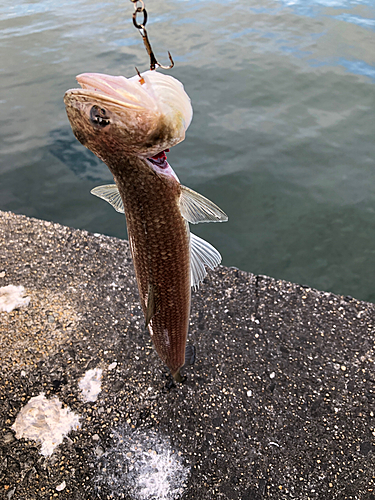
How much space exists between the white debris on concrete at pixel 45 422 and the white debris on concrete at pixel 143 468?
40 centimetres

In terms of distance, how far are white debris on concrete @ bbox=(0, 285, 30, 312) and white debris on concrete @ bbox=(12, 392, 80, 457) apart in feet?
3.42

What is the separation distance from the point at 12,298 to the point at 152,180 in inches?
108

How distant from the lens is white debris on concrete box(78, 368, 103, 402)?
3.20 metres

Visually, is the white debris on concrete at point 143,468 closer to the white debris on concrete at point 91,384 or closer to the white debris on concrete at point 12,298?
the white debris on concrete at point 91,384

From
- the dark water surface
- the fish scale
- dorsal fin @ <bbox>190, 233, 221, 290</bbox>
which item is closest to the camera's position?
the fish scale

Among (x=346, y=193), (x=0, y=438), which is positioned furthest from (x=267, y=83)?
(x=0, y=438)

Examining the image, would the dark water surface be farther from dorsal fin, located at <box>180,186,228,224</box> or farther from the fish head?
the fish head

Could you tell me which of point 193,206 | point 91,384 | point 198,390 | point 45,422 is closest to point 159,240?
point 193,206

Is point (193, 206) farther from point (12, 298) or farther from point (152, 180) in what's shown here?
point (12, 298)

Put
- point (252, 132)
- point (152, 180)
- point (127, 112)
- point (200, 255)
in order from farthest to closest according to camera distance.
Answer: point (252, 132), point (200, 255), point (152, 180), point (127, 112)

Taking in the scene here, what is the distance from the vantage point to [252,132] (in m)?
7.80

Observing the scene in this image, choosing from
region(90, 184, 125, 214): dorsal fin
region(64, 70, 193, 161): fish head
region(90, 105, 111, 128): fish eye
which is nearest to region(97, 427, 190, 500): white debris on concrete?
region(90, 184, 125, 214): dorsal fin

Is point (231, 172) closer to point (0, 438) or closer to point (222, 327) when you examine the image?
point (222, 327)

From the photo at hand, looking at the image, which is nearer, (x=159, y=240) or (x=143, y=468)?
(x=159, y=240)
